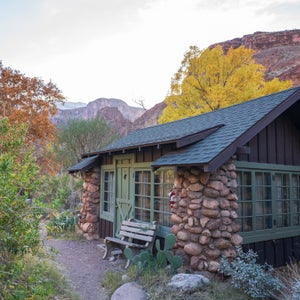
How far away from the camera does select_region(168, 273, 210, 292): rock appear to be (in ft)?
13.3

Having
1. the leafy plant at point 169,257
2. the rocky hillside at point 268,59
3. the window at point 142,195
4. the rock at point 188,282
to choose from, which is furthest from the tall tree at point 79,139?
the rock at point 188,282

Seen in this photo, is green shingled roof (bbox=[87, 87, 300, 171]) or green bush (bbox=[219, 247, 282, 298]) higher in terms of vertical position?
green shingled roof (bbox=[87, 87, 300, 171])

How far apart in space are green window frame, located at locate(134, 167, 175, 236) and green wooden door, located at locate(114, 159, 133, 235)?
0.97 ft

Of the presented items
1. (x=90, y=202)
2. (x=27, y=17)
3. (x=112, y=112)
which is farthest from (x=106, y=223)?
(x=112, y=112)

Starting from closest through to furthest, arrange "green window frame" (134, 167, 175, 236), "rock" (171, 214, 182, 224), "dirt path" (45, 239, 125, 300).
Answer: "dirt path" (45, 239, 125, 300)
"rock" (171, 214, 182, 224)
"green window frame" (134, 167, 175, 236)

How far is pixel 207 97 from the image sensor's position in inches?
623

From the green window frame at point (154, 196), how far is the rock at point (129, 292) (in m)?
1.51

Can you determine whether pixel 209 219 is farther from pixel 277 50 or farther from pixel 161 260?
pixel 277 50

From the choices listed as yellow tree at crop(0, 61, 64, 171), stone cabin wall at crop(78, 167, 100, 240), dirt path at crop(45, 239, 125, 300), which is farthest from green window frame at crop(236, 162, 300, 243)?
yellow tree at crop(0, 61, 64, 171)

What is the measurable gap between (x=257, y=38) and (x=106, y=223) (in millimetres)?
37727

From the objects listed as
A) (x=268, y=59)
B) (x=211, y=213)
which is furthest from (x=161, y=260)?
(x=268, y=59)

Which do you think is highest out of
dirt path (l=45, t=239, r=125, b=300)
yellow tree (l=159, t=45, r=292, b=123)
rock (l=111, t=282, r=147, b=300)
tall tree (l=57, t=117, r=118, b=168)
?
yellow tree (l=159, t=45, r=292, b=123)

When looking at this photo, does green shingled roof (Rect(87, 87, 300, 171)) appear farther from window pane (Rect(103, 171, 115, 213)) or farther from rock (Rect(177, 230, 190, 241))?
window pane (Rect(103, 171, 115, 213))

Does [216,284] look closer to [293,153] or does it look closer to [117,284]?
[117,284]
